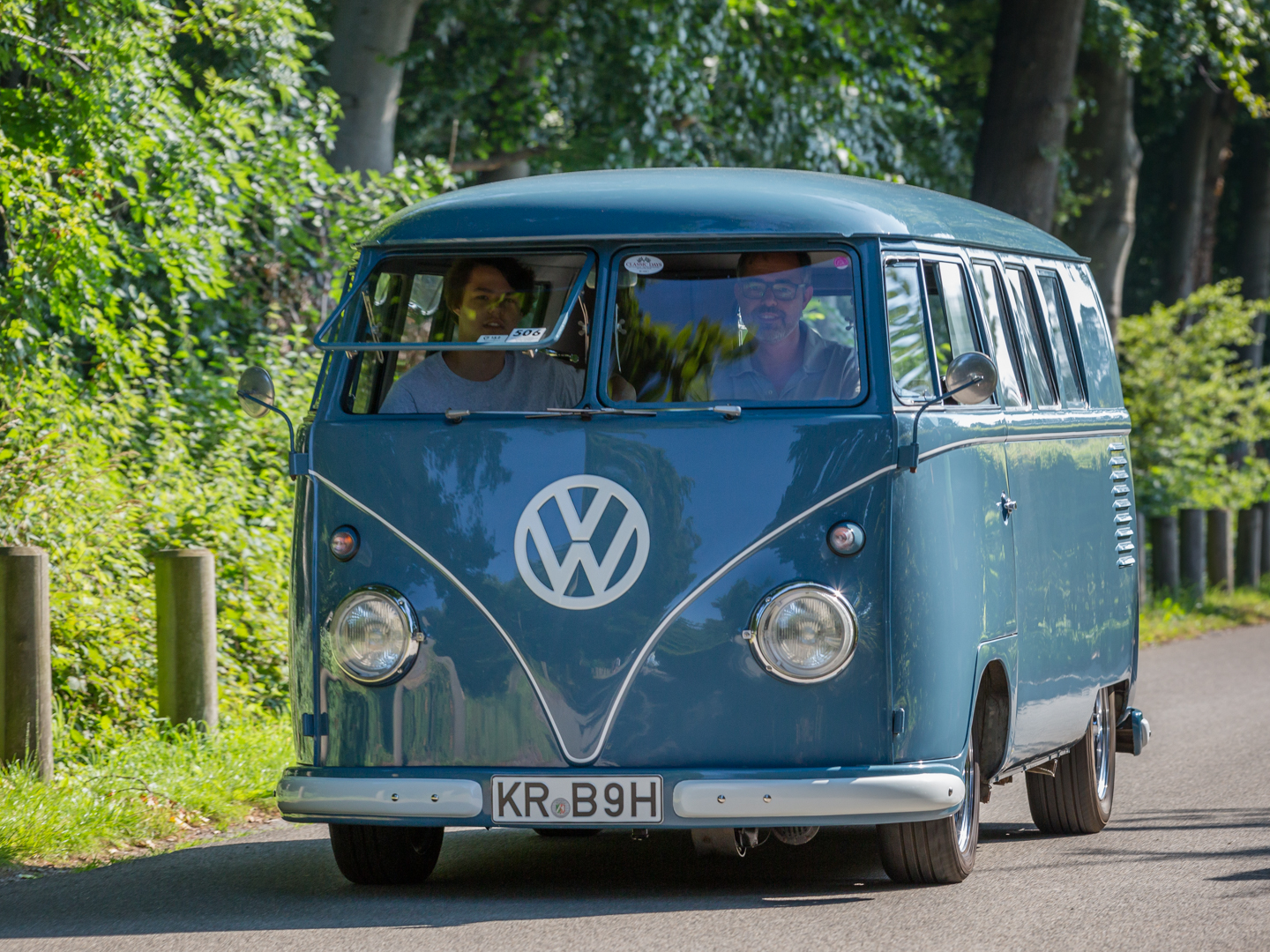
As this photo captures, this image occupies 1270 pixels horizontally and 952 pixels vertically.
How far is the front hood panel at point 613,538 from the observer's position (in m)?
5.79

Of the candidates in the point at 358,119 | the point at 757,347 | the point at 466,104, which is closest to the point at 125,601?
the point at 757,347

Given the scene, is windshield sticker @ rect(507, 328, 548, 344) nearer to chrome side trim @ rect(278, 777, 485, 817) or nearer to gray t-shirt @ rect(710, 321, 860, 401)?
gray t-shirt @ rect(710, 321, 860, 401)

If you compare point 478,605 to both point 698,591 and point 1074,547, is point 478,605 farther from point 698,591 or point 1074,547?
point 1074,547

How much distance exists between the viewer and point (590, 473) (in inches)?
231

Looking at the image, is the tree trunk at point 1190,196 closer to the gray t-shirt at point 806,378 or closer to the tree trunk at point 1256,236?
the tree trunk at point 1256,236

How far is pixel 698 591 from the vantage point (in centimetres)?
578

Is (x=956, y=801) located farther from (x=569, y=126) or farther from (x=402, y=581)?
(x=569, y=126)

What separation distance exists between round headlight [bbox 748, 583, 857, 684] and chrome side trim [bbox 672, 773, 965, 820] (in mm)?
323

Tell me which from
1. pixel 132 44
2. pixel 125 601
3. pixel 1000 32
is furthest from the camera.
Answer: pixel 1000 32

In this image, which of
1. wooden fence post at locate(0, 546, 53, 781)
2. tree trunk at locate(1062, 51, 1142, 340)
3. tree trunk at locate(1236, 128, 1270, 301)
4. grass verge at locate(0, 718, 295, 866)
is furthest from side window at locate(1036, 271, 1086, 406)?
tree trunk at locate(1236, 128, 1270, 301)

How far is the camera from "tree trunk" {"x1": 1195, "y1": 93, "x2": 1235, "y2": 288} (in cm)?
2466

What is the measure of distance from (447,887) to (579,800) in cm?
98

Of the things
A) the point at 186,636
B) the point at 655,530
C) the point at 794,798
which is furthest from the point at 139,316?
the point at 794,798

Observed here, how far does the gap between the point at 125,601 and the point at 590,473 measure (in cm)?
456
